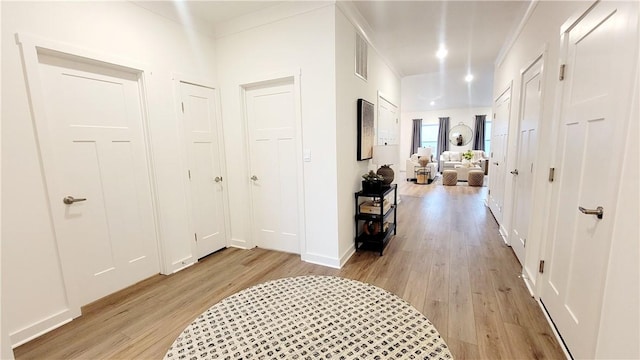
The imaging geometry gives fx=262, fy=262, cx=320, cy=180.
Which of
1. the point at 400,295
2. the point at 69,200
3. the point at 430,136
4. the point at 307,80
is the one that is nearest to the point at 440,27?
the point at 307,80

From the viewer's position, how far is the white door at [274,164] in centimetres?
297

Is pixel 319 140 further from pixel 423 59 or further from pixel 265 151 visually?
pixel 423 59

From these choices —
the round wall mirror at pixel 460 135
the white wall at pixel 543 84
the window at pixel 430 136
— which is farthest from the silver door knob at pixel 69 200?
the round wall mirror at pixel 460 135

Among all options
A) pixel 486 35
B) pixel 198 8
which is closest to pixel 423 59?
pixel 486 35

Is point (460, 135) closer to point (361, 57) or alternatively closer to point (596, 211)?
point (361, 57)

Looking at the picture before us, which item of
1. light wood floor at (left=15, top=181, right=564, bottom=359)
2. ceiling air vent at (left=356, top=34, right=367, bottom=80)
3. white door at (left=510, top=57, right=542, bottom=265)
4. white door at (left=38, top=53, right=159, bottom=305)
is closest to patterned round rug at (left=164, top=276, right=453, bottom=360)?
light wood floor at (left=15, top=181, right=564, bottom=359)

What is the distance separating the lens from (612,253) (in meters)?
1.22

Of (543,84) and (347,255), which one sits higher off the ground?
(543,84)

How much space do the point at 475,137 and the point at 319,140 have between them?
405 inches

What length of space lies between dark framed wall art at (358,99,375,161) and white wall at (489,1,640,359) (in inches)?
66.2

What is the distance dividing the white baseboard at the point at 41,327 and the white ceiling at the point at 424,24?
2.66 meters

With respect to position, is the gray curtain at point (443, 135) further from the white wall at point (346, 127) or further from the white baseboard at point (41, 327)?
the white baseboard at point (41, 327)

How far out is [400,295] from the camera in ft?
7.40

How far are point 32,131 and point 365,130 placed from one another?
2.99 m
